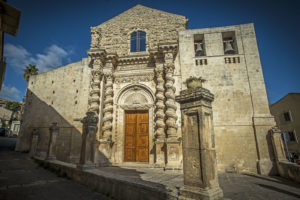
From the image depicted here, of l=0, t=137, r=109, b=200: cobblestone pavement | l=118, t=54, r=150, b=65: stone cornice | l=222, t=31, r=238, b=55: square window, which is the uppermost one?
l=222, t=31, r=238, b=55: square window

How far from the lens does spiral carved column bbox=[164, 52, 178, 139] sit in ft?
29.7

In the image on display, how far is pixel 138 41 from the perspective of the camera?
39.2ft

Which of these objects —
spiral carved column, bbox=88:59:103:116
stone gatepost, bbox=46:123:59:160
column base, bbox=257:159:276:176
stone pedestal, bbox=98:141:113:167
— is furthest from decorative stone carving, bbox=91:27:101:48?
column base, bbox=257:159:276:176

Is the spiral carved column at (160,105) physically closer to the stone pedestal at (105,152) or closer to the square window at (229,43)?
the stone pedestal at (105,152)

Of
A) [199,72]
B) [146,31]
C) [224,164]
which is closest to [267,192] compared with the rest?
[224,164]

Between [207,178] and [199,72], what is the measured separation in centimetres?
815

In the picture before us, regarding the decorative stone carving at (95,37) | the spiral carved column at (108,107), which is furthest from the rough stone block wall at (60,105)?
the spiral carved column at (108,107)

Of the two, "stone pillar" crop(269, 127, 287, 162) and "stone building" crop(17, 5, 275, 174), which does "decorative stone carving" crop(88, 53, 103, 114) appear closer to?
"stone building" crop(17, 5, 275, 174)

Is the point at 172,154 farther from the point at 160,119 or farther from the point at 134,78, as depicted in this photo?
the point at 134,78

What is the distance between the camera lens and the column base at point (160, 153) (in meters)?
8.87

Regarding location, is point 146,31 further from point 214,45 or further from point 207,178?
point 207,178

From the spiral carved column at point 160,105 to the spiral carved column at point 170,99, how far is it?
348 millimetres

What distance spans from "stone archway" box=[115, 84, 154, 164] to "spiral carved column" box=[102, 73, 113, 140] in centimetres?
47

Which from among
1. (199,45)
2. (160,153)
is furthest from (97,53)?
(160,153)
